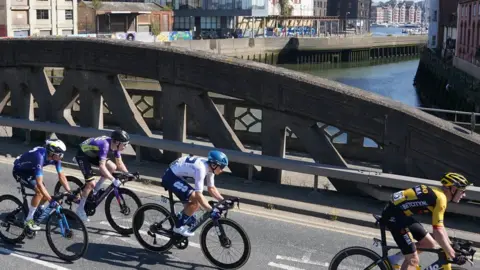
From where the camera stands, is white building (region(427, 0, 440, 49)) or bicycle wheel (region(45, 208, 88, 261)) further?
white building (region(427, 0, 440, 49))

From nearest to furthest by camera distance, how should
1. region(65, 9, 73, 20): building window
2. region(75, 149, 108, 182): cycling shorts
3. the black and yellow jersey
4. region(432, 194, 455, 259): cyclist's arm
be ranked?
region(432, 194, 455, 259): cyclist's arm → the black and yellow jersey → region(75, 149, 108, 182): cycling shorts → region(65, 9, 73, 20): building window

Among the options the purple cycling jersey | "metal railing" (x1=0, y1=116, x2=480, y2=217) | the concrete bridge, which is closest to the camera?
the purple cycling jersey

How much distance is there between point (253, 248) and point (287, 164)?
249 centimetres

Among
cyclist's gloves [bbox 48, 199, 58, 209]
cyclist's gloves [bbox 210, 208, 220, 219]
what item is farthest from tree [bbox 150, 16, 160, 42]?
cyclist's gloves [bbox 210, 208, 220, 219]

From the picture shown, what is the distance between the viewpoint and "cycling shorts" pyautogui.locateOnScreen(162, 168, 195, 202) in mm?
7934

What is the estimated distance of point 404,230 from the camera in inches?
261

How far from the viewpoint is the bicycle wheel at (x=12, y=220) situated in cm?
849

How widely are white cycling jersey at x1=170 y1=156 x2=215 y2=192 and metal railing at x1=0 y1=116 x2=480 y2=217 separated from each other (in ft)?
9.93

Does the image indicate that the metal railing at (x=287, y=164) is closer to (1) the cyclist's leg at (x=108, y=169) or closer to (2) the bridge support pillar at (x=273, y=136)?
(2) the bridge support pillar at (x=273, y=136)

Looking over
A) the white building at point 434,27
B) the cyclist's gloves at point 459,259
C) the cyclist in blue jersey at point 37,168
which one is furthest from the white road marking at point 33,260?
the white building at point 434,27

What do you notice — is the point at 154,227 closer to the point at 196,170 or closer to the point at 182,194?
the point at 182,194

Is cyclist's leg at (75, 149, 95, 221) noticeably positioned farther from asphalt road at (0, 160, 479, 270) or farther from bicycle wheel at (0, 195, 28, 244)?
bicycle wheel at (0, 195, 28, 244)

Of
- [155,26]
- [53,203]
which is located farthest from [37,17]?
[53,203]

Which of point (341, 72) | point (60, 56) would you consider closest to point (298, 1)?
point (341, 72)
